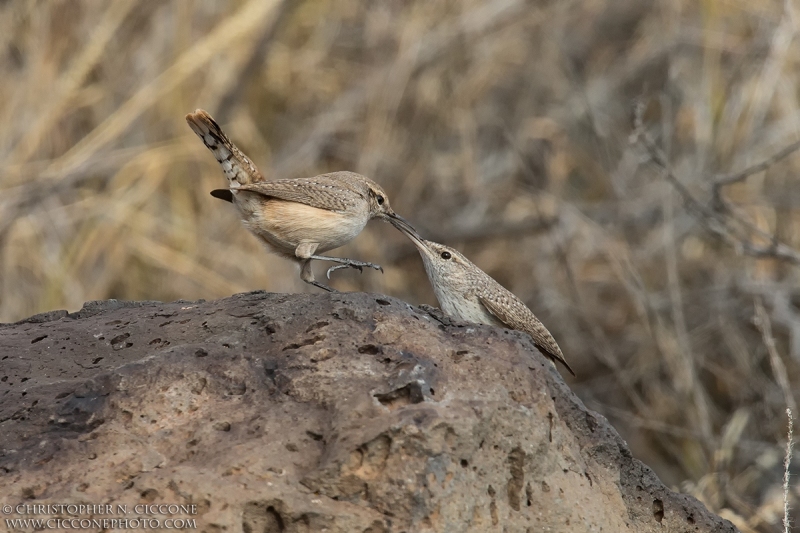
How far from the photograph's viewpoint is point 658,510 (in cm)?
349

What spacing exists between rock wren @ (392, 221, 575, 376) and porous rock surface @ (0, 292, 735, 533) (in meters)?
1.31

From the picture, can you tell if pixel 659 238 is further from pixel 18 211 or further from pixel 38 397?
pixel 38 397

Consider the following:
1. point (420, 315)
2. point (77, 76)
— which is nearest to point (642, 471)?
point (420, 315)

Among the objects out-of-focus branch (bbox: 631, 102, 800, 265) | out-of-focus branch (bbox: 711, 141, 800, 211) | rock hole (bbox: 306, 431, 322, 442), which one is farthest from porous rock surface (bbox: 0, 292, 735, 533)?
out-of-focus branch (bbox: 631, 102, 800, 265)

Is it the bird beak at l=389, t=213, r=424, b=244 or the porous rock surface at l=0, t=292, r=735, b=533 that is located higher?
the bird beak at l=389, t=213, r=424, b=244

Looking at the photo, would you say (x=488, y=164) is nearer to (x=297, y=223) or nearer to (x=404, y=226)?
(x=404, y=226)

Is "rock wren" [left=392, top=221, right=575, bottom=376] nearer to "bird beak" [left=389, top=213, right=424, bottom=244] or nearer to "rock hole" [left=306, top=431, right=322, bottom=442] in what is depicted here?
"bird beak" [left=389, top=213, right=424, bottom=244]

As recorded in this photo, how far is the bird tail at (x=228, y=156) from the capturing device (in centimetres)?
503

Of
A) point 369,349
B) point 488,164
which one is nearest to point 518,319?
point 369,349

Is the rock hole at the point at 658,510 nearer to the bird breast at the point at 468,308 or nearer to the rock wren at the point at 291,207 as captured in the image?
the bird breast at the point at 468,308

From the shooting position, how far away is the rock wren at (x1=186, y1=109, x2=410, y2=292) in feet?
16.8

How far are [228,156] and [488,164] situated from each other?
19.5 ft

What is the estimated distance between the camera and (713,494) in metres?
6.70

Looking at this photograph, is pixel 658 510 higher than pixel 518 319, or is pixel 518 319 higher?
pixel 518 319
